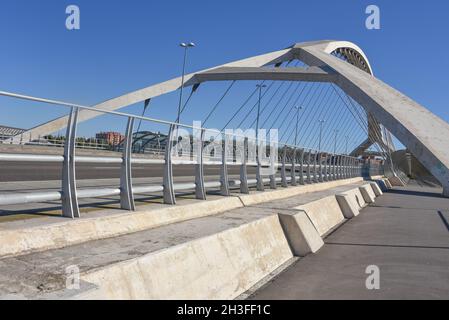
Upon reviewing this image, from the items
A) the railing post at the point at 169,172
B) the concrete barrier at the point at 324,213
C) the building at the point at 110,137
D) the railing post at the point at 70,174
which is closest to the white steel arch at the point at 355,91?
the concrete barrier at the point at 324,213

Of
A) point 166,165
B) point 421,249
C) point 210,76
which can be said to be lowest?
point 421,249

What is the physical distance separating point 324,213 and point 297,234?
3.81 meters

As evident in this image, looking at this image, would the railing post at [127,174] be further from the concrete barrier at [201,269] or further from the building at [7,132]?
the concrete barrier at [201,269]

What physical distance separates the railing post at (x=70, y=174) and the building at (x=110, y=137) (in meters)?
1.55

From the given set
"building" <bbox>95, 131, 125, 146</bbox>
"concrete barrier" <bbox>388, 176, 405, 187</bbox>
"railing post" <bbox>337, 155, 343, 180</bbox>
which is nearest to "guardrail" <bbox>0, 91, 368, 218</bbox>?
"building" <bbox>95, 131, 125, 146</bbox>

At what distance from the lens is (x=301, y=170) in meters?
15.0

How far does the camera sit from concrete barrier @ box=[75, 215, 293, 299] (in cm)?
374

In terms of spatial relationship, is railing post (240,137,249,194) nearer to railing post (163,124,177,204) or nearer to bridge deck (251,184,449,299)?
bridge deck (251,184,449,299)

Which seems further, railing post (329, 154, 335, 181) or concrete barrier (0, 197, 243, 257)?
railing post (329, 154, 335, 181)

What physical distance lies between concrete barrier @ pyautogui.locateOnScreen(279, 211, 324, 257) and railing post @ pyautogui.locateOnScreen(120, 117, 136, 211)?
2796 mm

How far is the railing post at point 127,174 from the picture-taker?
619 centimetres
